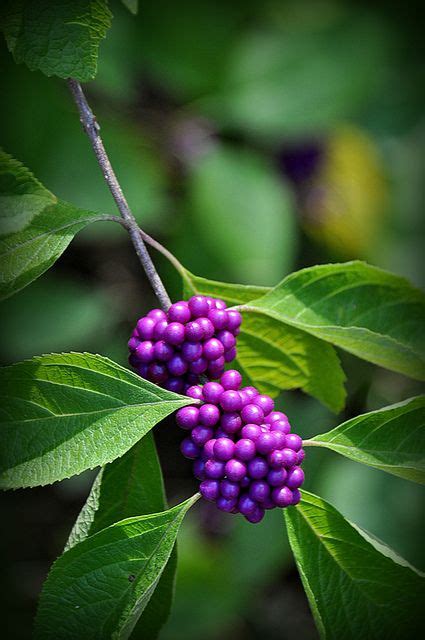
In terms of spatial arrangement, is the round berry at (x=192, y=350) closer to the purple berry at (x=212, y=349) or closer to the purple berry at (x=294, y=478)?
the purple berry at (x=212, y=349)

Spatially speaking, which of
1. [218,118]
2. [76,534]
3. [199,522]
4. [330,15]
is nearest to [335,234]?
[218,118]

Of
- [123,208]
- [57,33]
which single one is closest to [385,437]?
[123,208]

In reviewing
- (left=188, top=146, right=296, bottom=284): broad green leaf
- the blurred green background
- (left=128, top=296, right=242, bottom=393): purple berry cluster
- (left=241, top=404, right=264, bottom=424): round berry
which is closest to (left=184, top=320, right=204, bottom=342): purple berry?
(left=128, top=296, right=242, bottom=393): purple berry cluster

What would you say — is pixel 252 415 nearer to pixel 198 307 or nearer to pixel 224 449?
pixel 224 449

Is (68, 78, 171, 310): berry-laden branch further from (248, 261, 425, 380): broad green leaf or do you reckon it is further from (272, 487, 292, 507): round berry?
(272, 487, 292, 507): round berry

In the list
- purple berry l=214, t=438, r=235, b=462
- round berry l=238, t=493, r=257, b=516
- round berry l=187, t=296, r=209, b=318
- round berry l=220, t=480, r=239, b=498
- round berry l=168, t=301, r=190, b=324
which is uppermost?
round berry l=187, t=296, r=209, b=318

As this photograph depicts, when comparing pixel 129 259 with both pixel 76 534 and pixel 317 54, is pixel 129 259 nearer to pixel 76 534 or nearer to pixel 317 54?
pixel 317 54
